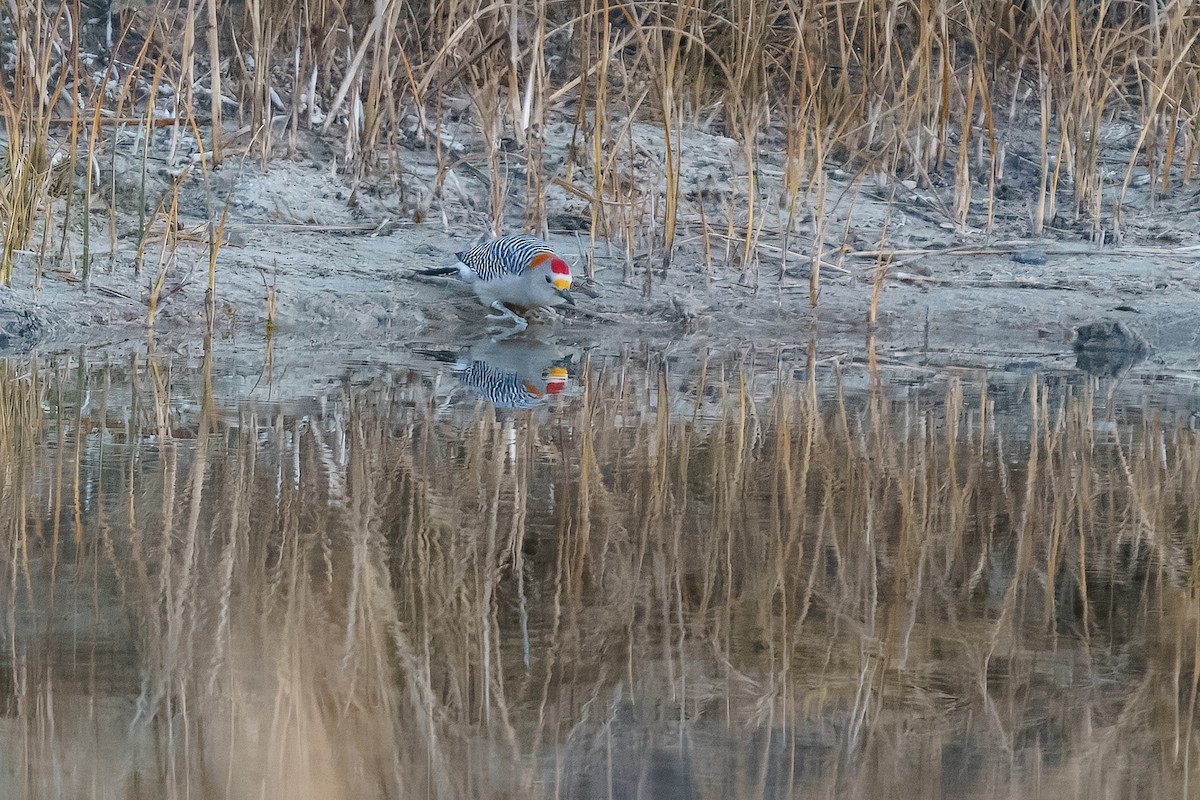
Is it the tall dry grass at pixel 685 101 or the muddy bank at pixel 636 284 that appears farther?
the tall dry grass at pixel 685 101

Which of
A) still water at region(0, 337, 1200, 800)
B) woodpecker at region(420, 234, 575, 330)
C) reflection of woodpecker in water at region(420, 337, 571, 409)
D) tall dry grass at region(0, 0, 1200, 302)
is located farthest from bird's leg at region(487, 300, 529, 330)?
still water at region(0, 337, 1200, 800)

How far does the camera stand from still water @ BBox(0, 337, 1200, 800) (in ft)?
6.09

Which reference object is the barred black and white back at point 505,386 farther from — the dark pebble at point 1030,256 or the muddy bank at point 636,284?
the dark pebble at point 1030,256

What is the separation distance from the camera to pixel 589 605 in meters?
2.45

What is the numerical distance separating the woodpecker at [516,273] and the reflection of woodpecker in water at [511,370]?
0.18 m

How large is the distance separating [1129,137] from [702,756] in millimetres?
7469

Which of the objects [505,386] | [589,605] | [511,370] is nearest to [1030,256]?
[511,370]

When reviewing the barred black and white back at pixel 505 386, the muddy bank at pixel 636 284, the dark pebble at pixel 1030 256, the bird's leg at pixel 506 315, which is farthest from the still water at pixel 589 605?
the dark pebble at pixel 1030 256

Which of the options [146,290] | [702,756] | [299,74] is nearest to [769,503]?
[702,756]

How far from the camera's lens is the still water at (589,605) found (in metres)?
1.86

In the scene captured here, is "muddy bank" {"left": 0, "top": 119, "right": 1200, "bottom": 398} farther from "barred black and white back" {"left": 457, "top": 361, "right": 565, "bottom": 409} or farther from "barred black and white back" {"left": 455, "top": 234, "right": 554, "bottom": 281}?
"barred black and white back" {"left": 457, "top": 361, "right": 565, "bottom": 409}

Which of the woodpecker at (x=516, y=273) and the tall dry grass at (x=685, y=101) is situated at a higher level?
the tall dry grass at (x=685, y=101)

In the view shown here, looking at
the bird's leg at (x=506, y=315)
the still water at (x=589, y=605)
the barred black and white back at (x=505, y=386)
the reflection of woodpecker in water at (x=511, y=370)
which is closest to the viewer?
the still water at (x=589, y=605)

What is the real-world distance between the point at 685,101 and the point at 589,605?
20.1 feet
